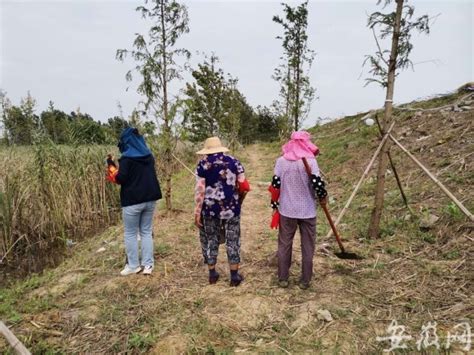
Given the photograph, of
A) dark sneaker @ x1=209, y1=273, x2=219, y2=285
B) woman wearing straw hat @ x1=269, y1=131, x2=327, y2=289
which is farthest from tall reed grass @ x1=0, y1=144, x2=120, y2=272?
woman wearing straw hat @ x1=269, y1=131, x2=327, y2=289

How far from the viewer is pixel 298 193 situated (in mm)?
3652

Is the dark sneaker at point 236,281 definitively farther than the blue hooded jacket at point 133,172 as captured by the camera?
No

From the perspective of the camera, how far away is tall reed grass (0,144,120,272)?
19.6ft

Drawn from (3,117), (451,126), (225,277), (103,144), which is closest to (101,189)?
(103,144)

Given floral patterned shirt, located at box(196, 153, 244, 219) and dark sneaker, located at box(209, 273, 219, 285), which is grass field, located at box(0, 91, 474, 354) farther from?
floral patterned shirt, located at box(196, 153, 244, 219)

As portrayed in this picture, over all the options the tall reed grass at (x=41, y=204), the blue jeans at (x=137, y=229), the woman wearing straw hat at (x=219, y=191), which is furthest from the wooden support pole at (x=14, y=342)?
the tall reed grass at (x=41, y=204)

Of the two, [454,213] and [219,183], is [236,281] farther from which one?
[454,213]

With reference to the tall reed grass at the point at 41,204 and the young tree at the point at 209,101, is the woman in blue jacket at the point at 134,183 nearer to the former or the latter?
the tall reed grass at the point at 41,204

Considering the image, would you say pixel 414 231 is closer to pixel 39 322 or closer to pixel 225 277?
pixel 225 277

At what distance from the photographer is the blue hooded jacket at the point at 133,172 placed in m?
4.05

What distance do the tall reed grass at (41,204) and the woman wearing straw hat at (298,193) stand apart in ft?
14.1

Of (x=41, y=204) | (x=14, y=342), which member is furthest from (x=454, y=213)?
(x=41, y=204)

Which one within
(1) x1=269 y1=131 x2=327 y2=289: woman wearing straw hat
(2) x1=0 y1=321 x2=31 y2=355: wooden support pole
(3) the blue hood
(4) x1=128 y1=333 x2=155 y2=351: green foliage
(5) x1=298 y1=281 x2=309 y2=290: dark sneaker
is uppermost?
(3) the blue hood

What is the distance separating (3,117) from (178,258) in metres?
5.64
